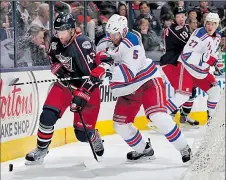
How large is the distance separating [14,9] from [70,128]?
1132 millimetres

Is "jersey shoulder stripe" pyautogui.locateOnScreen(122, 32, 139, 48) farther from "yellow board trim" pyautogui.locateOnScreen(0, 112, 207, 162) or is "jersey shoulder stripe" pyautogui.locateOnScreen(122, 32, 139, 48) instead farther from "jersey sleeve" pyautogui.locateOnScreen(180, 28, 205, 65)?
"jersey sleeve" pyautogui.locateOnScreen(180, 28, 205, 65)

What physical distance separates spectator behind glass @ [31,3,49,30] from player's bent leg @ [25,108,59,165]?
4.99 ft

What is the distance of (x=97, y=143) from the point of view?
544 centimetres

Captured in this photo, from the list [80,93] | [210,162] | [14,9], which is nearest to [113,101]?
[14,9]

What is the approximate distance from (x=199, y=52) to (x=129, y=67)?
2017 mm

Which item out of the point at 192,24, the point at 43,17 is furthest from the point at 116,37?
the point at 192,24

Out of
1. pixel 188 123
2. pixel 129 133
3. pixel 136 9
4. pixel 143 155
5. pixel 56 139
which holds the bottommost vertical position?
pixel 188 123

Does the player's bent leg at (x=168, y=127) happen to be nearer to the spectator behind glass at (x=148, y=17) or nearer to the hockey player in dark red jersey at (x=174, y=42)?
the hockey player in dark red jersey at (x=174, y=42)

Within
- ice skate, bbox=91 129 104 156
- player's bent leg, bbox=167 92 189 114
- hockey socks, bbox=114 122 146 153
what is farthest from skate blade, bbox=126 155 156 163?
player's bent leg, bbox=167 92 189 114

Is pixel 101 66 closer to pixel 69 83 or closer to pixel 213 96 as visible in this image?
pixel 69 83

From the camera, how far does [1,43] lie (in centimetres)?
578

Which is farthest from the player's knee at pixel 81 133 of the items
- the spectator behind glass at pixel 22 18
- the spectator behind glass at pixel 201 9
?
the spectator behind glass at pixel 201 9

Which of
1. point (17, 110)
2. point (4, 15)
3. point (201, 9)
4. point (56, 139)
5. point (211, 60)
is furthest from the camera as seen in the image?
point (201, 9)

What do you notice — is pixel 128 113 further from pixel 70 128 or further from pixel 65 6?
A: pixel 65 6
